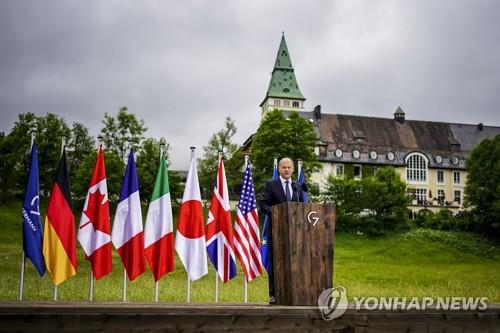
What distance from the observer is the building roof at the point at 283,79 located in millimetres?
103438

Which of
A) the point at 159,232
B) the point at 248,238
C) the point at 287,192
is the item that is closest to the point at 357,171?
the point at 248,238

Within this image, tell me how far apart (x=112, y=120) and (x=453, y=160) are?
51953mm

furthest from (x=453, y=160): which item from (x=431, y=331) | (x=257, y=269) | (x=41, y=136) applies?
(x=431, y=331)

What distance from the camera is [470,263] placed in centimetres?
3603

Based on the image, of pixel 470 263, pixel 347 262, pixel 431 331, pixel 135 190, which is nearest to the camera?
pixel 431 331

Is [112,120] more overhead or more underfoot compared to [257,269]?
more overhead

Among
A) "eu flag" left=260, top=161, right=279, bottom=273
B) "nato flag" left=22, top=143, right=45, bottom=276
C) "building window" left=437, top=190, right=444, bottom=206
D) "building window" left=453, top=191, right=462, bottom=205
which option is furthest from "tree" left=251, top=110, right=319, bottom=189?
"nato flag" left=22, top=143, right=45, bottom=276

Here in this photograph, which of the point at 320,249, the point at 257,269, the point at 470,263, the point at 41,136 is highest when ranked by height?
the point at 41,136

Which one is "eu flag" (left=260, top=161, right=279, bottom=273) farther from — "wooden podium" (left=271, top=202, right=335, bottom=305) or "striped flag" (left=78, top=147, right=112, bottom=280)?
"striped flag" (left=78, top=147, right=112, bottom=280)

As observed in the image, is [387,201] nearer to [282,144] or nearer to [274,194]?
[282,144]

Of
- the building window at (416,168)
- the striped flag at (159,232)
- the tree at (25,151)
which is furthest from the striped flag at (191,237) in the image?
the building window at (416,168)

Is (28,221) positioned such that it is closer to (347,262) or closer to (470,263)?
(347,262)

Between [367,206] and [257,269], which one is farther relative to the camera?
[367,206]

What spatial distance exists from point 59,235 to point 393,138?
71768 millimetres
